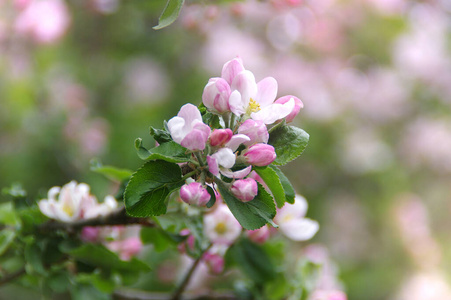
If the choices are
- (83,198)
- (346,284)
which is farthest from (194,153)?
(346,284)

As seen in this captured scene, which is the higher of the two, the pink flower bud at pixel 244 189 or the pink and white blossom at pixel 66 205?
the pink flower bud at pixel 244 189

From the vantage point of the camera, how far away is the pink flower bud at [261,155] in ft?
1.25

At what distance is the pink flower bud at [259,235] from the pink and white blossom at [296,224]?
2 cm

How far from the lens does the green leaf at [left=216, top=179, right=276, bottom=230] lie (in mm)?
395

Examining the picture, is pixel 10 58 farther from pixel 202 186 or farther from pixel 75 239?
pixel 202 186

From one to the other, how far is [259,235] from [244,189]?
228 mm

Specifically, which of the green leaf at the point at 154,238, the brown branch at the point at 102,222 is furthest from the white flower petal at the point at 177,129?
the green leaf at the point at 154,238

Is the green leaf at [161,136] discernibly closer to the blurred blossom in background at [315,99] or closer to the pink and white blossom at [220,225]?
the pink and white blossom at [220,225]

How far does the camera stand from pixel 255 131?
396 millimetres

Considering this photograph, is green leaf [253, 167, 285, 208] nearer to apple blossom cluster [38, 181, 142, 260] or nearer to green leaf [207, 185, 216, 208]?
green leaf [207, 185, 216, 208]

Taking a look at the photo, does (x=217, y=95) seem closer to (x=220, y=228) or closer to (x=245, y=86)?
(x=245, y=86)

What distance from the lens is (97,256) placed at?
513 mm

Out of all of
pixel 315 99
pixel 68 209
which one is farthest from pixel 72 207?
pixel 315 99

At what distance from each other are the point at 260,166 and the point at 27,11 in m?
1.05
